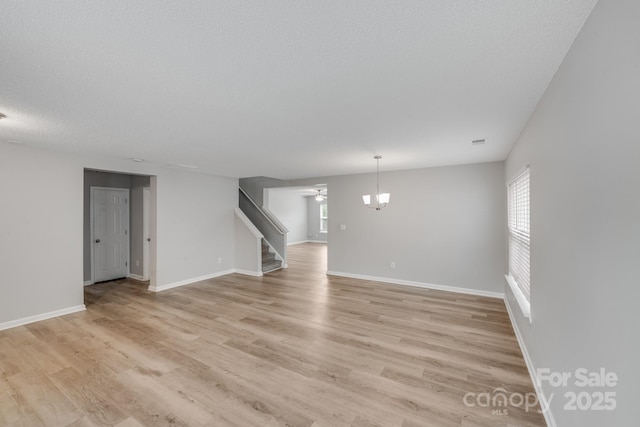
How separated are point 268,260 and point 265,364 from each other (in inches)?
181

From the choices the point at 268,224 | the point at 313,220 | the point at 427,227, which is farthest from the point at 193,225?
the point at 313,220

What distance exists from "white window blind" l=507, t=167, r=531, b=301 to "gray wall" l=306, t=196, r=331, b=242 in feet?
31.3

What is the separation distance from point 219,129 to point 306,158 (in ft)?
5.41

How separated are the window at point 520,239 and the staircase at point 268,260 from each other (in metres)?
5.07

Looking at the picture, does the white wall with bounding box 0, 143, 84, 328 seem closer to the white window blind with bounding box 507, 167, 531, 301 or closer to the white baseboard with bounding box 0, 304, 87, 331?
the white baseboard with bounding box 0, 304, 87, 331

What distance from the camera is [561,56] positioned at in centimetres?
151

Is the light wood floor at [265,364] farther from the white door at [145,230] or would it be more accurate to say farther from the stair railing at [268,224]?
the stair railing at [268,224]

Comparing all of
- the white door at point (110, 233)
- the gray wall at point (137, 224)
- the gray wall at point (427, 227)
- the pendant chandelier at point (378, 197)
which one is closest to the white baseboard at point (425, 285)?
the gray wall at point (427, 227)

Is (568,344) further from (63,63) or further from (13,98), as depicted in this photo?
(13,98)

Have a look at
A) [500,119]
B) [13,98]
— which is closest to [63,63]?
[13,98]

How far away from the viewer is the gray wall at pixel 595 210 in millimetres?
944

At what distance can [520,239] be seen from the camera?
315 centimetres

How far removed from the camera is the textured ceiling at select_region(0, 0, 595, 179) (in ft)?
3.88

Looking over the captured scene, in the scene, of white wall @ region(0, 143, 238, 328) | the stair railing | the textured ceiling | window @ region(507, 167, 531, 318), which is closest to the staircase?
the stair railing
